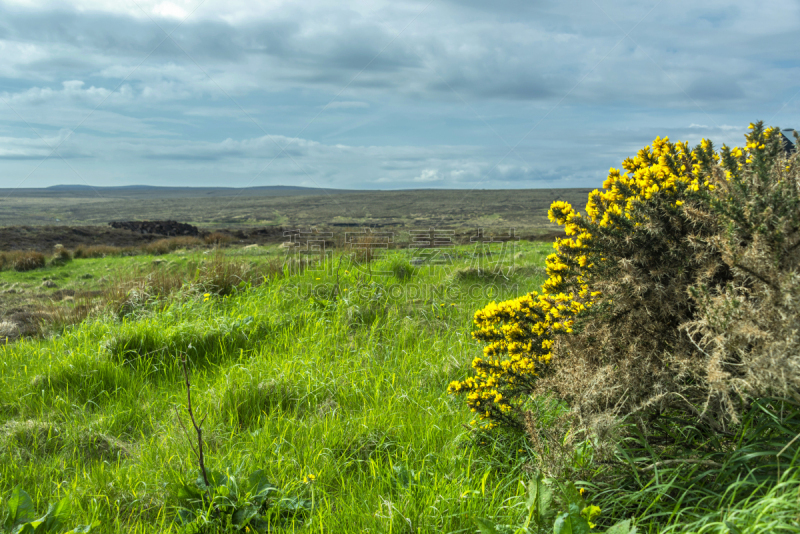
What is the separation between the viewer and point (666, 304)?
2.50 metres

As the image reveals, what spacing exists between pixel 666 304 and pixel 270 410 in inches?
119

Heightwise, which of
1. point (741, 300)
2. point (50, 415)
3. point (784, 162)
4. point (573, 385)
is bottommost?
point (50, 415)

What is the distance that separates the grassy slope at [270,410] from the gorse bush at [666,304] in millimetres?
695

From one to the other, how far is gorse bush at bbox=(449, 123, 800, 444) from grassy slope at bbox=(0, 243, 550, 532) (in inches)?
27.4

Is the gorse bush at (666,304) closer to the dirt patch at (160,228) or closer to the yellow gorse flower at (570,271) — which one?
the yellow gorse flower at (570,271)

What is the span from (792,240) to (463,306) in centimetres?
447

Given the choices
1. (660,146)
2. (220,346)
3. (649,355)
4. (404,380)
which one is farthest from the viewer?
(220,346)

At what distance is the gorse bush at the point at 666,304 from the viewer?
6.89 ft

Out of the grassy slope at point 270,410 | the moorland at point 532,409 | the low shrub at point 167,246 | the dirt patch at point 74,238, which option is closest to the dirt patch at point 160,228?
the dirt patch at point 74,238

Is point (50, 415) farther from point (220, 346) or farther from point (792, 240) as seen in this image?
point (792, 240)

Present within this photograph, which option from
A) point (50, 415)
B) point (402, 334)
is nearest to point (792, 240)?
point (402, 334)

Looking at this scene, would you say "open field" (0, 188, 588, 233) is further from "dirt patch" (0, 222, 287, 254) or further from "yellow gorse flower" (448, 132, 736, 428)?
"yellow gorse flower" (448, 132, 736, 428)

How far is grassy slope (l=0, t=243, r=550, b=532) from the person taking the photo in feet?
8.88

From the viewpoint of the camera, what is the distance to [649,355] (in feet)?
8.05
